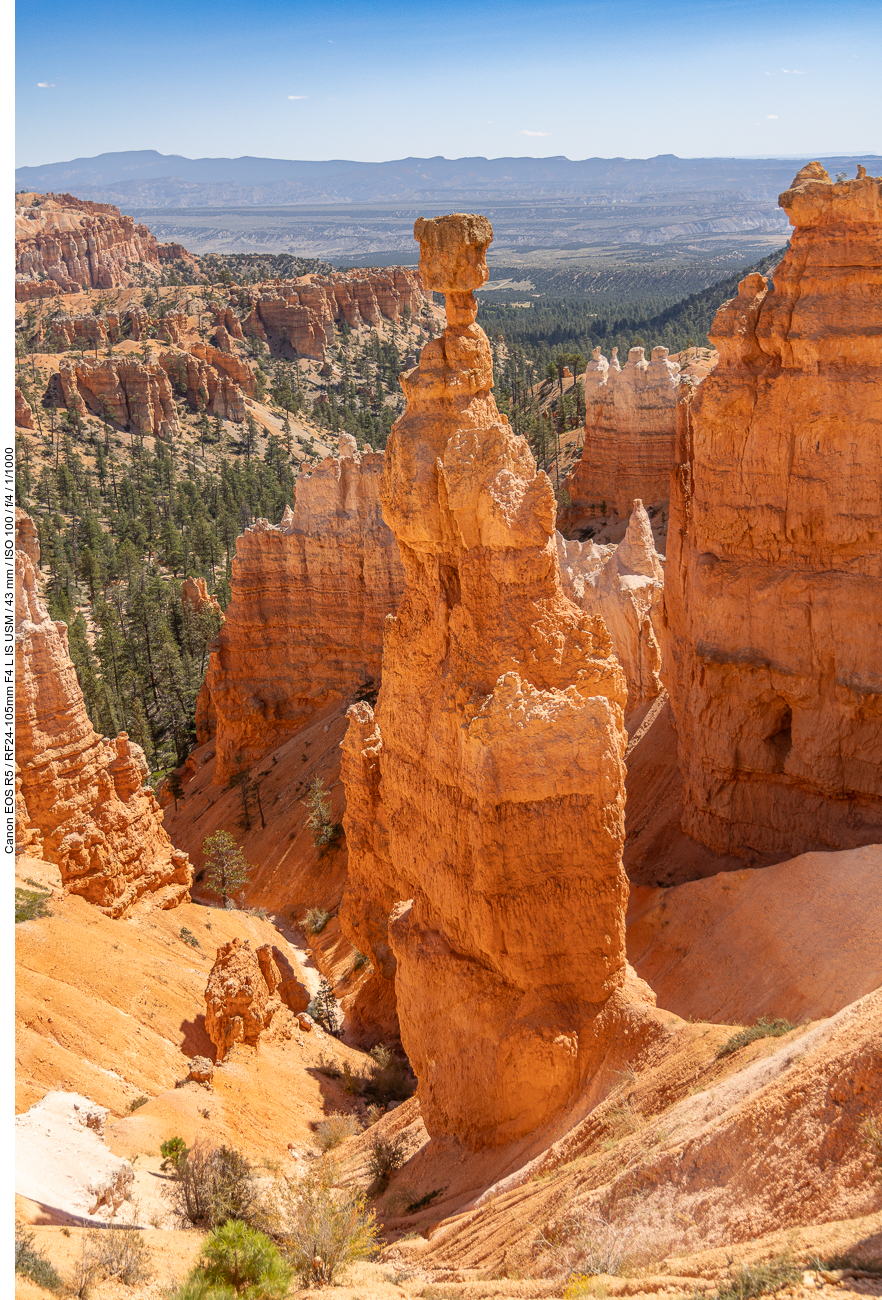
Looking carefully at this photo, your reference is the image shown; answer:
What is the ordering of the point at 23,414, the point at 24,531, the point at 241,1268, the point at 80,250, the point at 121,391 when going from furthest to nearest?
the point at 80,250 → the point at 121,391 → the point at 23,414 → the point at 24,531 → the point at 241,1268

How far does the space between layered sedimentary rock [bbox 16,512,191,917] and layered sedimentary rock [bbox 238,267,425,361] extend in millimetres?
98681

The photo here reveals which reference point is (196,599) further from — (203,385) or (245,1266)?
(203,385)

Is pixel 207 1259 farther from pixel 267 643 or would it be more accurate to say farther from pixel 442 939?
pixel 267 643

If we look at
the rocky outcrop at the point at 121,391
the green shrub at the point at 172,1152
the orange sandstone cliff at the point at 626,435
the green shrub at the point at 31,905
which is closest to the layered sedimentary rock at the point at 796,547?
the green shrub at the point at 172,1152

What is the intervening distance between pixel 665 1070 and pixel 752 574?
28.2ft

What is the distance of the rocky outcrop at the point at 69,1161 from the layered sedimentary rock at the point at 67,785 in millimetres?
→ 6365

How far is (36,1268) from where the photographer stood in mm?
8008

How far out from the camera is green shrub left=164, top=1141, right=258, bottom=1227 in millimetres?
11121

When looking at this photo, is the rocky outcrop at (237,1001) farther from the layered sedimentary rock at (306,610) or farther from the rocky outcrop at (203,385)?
the rocky outcrop at (203,385)

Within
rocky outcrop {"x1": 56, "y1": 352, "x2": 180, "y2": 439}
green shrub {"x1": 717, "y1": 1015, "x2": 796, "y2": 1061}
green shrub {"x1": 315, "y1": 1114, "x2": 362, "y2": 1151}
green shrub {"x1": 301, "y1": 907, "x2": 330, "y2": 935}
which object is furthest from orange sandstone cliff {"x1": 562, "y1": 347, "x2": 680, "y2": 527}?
rocky outcrop {"x1": 56, "y1": 352, "x2": 180, "y2": 439}

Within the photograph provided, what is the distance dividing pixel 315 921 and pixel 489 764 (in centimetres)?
1623

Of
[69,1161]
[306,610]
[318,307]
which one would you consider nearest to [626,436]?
[306,610]

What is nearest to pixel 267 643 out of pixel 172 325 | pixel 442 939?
pixel 442 939

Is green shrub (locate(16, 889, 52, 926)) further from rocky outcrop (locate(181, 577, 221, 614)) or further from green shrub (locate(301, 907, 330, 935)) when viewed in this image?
rocky outcrop (locate(181, 577, 221, 614))
